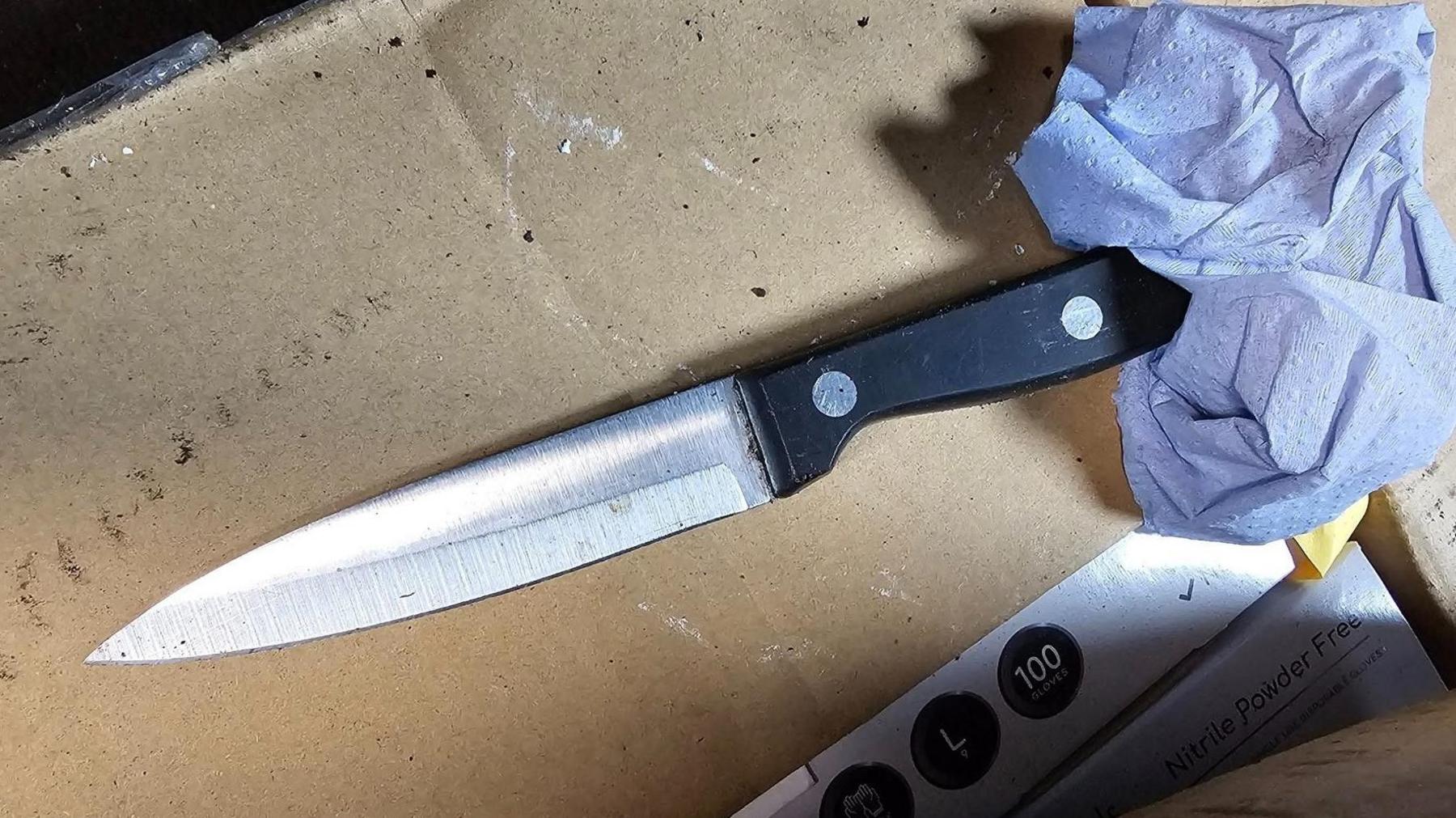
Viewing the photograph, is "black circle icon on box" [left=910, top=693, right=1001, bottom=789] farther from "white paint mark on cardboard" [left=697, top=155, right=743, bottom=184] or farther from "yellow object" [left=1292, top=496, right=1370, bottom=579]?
"white paint mark on cardboard" [left=697, top=155, right=743, bottom=184]

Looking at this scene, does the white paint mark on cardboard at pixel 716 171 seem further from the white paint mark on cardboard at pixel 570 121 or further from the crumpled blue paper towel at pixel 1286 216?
the crumpled blue paper towel at pixel 1286 216

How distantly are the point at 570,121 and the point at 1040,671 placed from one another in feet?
1.56

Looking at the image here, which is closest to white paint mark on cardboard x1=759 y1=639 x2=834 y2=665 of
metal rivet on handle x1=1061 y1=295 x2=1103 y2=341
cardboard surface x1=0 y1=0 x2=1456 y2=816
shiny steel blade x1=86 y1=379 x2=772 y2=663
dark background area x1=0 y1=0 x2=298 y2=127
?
cardboard surface x1=0 y1=0 x2=1456 y2=816

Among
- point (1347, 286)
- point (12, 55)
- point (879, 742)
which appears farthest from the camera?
point (12, 55)

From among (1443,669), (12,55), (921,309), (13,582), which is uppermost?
(12,55)

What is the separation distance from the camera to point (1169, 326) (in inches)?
21.5

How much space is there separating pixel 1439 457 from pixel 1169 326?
0.25 metres

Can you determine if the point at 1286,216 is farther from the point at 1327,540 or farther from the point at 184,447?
the point at 184,447

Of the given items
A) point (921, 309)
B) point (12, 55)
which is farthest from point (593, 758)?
point (12, 55)

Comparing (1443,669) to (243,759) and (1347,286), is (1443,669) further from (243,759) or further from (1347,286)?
(243,759)

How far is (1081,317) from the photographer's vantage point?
54 centimetres

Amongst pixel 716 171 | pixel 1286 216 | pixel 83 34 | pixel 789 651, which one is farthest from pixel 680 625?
pixel 83 34

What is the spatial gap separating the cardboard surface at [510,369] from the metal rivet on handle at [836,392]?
0.22ft

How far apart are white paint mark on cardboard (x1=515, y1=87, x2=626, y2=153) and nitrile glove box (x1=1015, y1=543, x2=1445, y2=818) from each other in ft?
1.66
